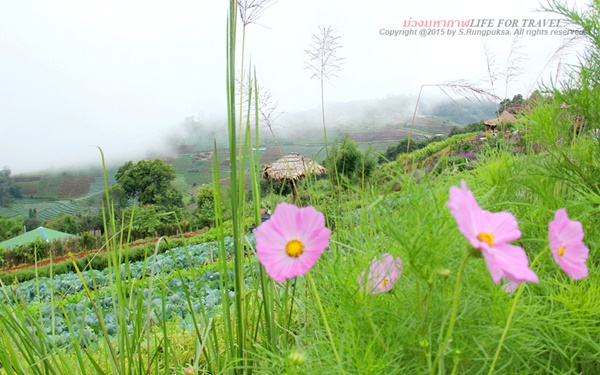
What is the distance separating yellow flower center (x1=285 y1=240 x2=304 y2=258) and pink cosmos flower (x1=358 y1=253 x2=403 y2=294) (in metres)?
0.09

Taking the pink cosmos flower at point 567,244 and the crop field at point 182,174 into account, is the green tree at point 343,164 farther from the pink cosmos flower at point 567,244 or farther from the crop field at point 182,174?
the crop field at point 182,174

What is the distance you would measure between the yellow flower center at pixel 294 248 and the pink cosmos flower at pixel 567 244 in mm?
174

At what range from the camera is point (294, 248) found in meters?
0.32

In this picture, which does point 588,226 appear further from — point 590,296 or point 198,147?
point 198,147

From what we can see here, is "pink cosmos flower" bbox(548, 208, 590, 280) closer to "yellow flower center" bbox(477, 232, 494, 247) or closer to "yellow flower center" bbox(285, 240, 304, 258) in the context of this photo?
"yellow flower center" bbox(477, 232, 494, 247)

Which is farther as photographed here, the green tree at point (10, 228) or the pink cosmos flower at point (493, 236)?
the green tree at point (10, 228)

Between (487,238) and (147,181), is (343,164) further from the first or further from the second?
(147,181)

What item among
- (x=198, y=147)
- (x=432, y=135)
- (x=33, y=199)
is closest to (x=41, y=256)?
(x=33, y=199)

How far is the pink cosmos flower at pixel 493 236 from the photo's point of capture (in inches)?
9.2

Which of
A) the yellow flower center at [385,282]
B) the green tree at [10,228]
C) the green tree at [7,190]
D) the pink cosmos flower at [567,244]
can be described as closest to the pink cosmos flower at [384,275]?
the yellow flower center at [385,282]

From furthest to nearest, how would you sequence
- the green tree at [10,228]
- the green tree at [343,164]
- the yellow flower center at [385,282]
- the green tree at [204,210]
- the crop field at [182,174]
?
1. the crop field at [182,174]
2. the green tree at [10,228]
3. the green tree at [204,210]
4. the green tree at [343,164]
5. the yellow flower center at [385,282]

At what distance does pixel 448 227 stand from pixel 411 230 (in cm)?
3

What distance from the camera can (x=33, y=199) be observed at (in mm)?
25891

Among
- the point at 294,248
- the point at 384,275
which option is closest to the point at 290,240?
the point at 294,248
